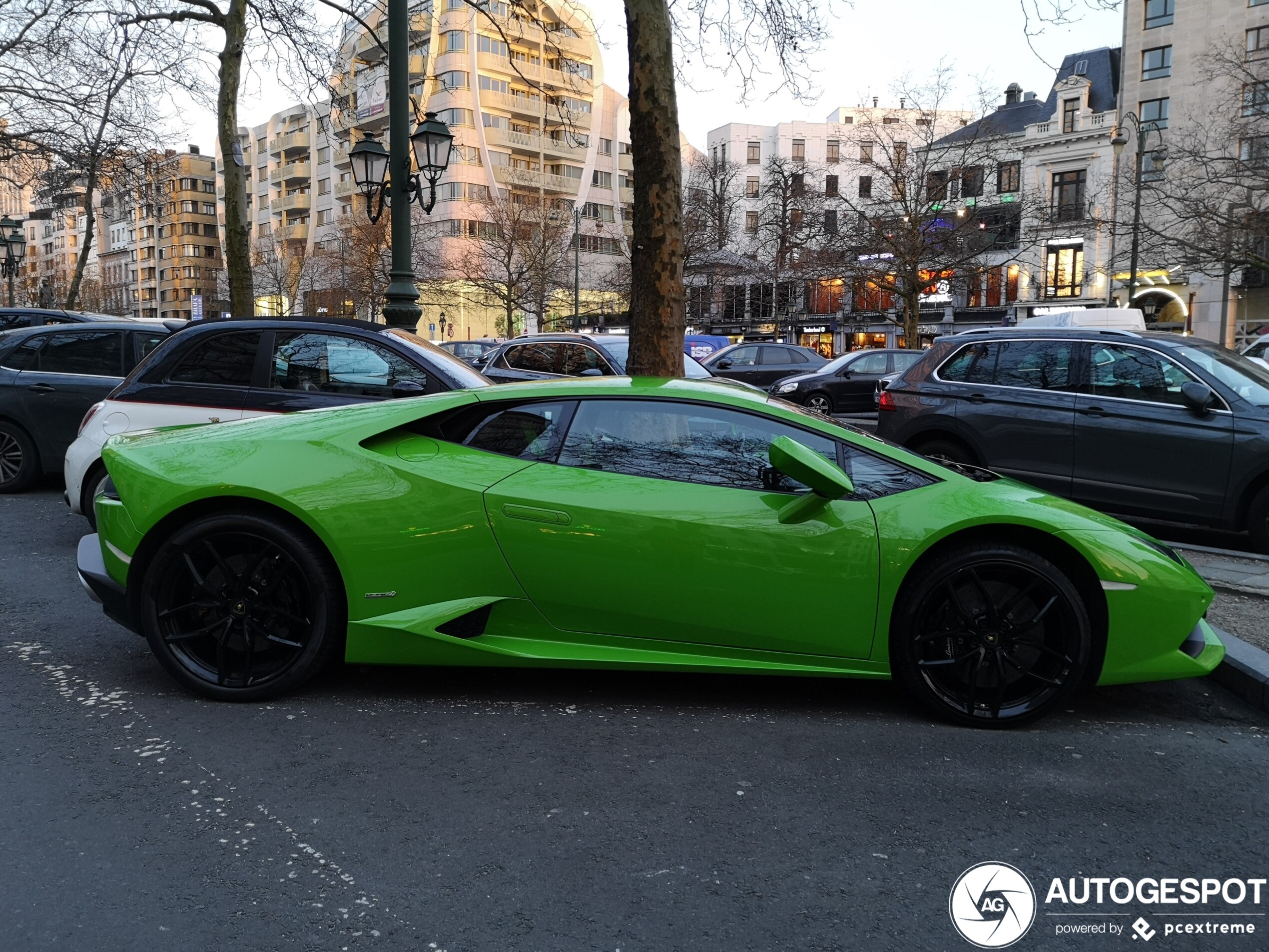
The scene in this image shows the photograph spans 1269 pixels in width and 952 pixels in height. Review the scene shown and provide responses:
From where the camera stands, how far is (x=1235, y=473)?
6.79 m

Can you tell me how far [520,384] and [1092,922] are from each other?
266 centimetres

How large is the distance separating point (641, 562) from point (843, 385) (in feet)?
52.7

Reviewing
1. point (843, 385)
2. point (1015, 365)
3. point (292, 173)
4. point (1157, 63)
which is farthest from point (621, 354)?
point (292, 173)

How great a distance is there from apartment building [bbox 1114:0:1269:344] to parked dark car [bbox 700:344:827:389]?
2532 cm

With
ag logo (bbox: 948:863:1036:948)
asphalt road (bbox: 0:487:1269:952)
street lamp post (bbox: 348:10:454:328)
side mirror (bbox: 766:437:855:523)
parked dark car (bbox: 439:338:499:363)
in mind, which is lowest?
ag logo (bbox: 948:863:1036:948)

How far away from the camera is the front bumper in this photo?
3.81 metres

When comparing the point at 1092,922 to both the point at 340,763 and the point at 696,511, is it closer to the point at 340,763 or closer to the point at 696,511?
the point at 696,511

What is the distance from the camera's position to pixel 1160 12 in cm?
4447

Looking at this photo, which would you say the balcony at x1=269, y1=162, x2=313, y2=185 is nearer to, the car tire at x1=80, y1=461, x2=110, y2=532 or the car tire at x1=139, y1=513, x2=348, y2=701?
the car tire at x1=80, y1=461, x2=110, y2=532

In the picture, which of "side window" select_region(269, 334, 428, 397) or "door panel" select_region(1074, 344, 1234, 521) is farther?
"door panel" select_region(1074, 344, 1234, 521)

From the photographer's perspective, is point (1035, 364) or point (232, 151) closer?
point (1035, 364)

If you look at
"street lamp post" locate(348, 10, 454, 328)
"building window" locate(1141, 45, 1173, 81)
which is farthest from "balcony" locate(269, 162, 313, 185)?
"street lamp post" locate(348, 10, 454, 328)

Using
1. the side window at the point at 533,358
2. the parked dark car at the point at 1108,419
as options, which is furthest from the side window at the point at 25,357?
the parked dark car at the point at 1108,419

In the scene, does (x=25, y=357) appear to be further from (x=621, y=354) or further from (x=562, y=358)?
(x=621, y=354)
